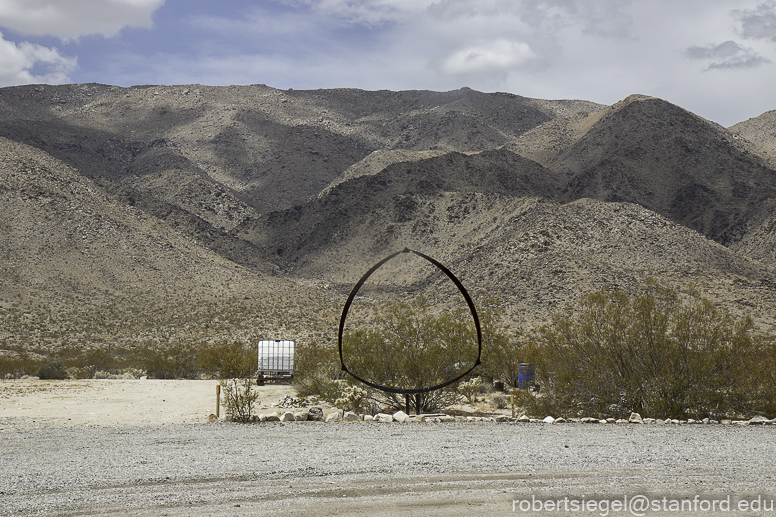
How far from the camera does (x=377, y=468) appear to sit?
10.8 meters

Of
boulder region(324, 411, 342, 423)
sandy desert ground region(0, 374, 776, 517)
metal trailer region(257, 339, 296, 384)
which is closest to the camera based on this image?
sandy desert ground region(0, 374, 776, 517)

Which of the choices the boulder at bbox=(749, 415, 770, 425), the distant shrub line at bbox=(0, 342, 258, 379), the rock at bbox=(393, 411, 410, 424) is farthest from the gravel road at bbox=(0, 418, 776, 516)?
the distant shrub line at bbox=(0, 342, 258, 379)

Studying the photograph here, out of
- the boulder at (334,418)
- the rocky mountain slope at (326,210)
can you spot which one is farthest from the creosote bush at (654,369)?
the rocky mountain slope at (326,210)

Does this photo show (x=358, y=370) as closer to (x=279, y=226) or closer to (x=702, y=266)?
(x=702, y=266)

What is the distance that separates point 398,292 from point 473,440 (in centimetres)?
5474

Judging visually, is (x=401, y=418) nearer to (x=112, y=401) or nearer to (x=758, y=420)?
(x=758, y=420)

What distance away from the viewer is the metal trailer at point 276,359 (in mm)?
30297

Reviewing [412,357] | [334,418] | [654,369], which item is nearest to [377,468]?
[334,418]

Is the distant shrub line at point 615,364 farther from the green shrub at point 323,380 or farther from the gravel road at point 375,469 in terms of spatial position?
the gravel road at point 375,469

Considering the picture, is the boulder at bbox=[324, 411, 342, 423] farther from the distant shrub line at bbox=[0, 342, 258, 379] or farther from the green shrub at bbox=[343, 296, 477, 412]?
the distant shrub line at bbox=[0, 342, 258, 379]

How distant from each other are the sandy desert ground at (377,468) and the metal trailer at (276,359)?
538 inches

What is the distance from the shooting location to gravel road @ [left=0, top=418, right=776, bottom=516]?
8.87 m

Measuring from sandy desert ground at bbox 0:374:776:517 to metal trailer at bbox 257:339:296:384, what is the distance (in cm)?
1366

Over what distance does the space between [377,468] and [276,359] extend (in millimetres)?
20351
